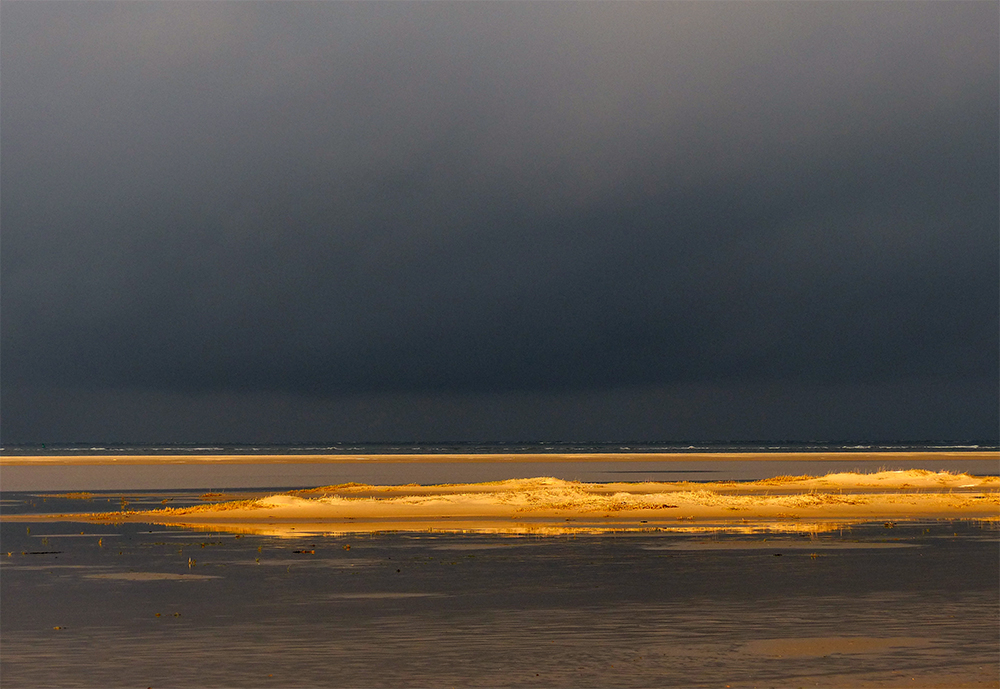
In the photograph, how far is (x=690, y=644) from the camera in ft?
64.9

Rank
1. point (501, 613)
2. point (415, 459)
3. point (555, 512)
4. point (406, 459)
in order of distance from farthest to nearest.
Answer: point (406, 459) < point (415, 459) < point (555, 512) < point (501, 613)

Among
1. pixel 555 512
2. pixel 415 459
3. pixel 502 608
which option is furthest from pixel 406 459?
pixel 502 608

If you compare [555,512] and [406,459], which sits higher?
[406,459]

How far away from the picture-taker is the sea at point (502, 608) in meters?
17.6

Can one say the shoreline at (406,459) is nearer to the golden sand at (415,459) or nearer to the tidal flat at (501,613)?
the golden sand at (415,459)

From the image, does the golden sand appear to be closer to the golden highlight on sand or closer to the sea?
the golden highlight on sand

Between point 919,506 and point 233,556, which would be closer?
point 233,556

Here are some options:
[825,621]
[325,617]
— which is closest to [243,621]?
[325,617]

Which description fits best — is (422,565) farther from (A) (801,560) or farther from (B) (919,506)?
(B) (919,506)

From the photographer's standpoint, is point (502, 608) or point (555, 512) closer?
point (502, 608)

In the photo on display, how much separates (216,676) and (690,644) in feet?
23.1

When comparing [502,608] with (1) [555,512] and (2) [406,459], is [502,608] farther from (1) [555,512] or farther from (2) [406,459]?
(2) [406,459]

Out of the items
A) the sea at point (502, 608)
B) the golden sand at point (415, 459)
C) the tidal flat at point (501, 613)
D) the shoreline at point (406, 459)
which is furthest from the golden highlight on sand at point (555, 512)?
the golden sand at point (415, 459)

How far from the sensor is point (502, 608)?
77.7 ft
